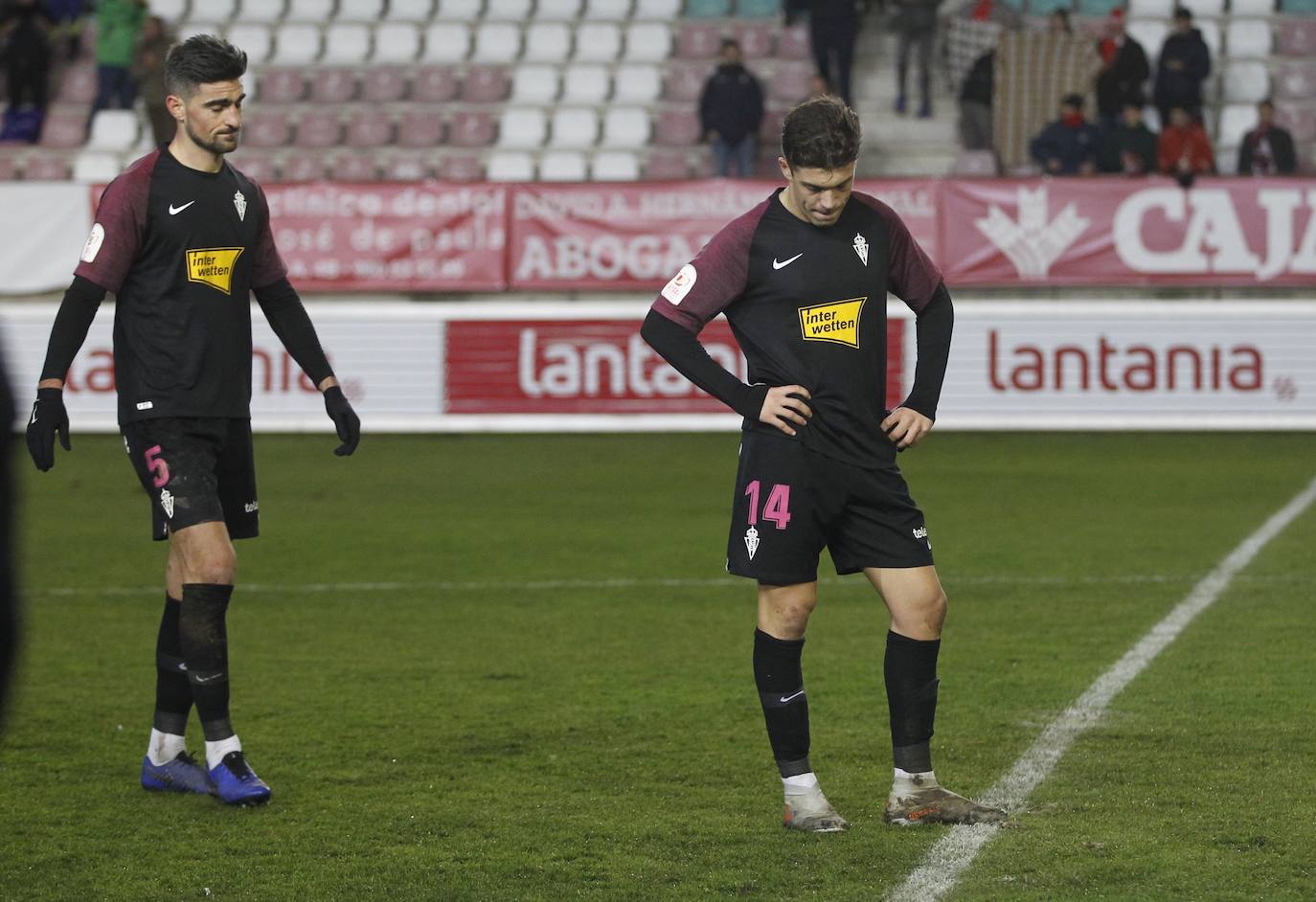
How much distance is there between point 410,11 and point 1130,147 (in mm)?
9157

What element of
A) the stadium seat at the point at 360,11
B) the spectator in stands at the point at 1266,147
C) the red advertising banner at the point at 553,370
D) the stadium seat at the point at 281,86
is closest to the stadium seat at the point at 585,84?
the stadium seat at the point at 360,11

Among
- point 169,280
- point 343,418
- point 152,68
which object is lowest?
point 343,418

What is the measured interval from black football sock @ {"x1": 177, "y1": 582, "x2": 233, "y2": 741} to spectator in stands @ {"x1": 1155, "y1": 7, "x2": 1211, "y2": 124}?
16109 mm

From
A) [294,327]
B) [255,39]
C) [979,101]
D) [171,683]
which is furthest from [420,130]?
[171,683]

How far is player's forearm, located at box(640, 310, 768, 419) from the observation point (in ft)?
16.0

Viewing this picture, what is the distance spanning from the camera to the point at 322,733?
6.35 m

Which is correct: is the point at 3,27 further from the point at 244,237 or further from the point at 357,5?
the point at 244,237

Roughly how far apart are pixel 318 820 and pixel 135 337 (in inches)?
54.1

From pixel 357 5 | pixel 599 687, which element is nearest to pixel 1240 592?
pixel 599 687

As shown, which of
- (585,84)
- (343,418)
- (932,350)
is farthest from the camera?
(585,84)

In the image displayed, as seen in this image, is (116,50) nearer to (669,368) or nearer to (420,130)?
(420,130)

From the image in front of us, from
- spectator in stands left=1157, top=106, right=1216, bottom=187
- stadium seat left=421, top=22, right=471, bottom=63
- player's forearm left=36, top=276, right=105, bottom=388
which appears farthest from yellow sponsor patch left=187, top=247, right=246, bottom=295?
stadium seat left=421, top=22, right=471, bottom=63

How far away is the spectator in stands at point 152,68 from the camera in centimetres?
1995

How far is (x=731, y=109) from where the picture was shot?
20.0m
